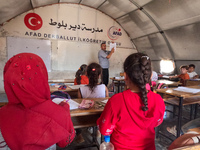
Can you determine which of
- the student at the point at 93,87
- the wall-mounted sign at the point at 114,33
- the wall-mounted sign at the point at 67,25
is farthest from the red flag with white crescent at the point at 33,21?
the student at the point at 93,87

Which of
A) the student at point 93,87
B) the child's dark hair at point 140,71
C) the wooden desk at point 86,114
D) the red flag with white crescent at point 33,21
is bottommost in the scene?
the wooden desk at point 86,114

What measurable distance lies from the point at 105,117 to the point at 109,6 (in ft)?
19.0

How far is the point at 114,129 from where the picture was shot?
1021mm

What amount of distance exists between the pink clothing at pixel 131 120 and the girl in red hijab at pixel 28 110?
14.0 inches

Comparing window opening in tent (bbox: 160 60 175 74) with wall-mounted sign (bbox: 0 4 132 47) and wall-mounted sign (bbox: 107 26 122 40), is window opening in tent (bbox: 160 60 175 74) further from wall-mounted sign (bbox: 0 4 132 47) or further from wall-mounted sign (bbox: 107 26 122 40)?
wall-mounted sign (bbox: 107 26 122 40)

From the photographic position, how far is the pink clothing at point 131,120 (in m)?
0.92

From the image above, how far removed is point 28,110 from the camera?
699 mm

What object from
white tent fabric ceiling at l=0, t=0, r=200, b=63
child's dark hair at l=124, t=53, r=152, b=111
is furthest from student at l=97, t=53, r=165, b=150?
white tent fabric ceiling at l=0, t=0, r=200, b=63

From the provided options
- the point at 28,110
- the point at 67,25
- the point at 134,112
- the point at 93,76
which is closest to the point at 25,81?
the point at 28,110

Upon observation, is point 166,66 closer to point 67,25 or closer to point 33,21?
point 67,25

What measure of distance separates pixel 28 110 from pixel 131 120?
0.65 m

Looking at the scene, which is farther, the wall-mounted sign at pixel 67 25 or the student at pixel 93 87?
the wall-mounted sign at pixel 67 25

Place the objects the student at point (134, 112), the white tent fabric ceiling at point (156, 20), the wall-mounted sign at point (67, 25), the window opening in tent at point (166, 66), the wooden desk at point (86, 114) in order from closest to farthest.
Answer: the student at point (134, 112)
the wooden desk at point (86, 114)
the white tent fabric ceiling at point (156, 20)
the wall-mounted sign at point (67, 25)
the window opening in tent at point (166, 66)

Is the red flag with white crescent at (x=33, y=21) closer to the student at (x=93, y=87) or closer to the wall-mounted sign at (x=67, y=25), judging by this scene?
the wall-mounted sign at (x=67, y=25)
